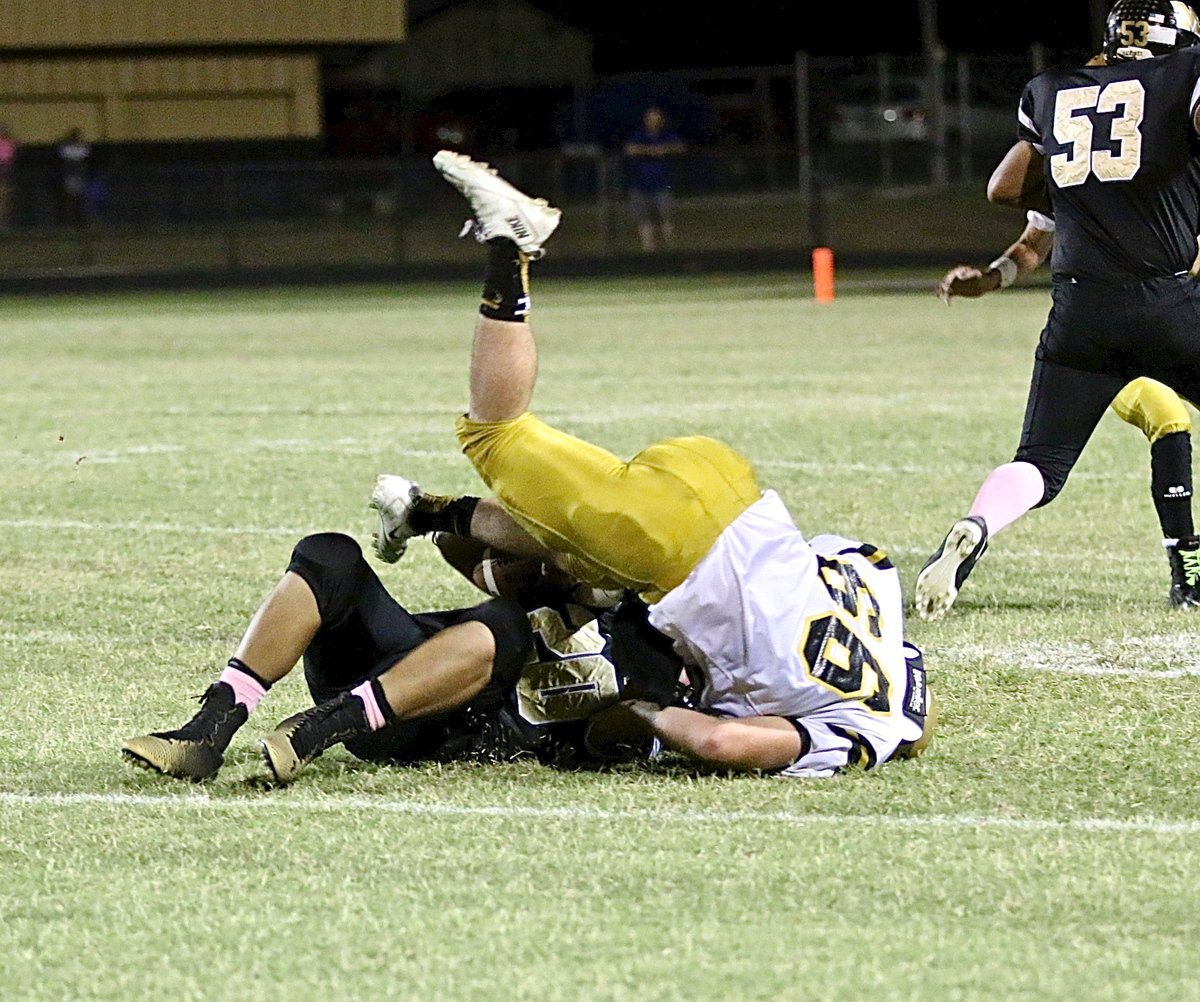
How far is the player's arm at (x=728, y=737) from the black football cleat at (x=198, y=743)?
3.05ft

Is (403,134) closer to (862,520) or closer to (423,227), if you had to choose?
(423,227)

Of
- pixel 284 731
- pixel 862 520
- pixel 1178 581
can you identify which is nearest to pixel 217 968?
pixel 284 731

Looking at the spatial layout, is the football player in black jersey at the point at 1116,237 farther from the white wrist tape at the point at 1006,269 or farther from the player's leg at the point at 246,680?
the player's leg at the point at 246,680

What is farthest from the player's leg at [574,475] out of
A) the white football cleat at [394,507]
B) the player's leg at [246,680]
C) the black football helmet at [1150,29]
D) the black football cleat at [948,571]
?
the black football helmet at [1150,29]

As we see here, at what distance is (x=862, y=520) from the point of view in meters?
9.07

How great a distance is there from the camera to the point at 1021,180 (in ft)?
22.8

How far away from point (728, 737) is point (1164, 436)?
2970 millimetres

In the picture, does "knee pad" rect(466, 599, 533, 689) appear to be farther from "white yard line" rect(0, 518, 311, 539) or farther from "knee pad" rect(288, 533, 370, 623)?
"white yard line" rect(0, 518, 311, 539)

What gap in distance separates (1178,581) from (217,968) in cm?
428

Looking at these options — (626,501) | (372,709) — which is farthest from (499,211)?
(372,709)

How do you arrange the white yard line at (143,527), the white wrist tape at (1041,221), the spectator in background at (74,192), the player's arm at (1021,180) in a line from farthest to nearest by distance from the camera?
the spectator in background at (74,192) → the white yard line at (143,527) → the white wrist tape at (1041,221) → the player's arm at (1021,180)

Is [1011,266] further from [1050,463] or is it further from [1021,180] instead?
[1050,463]

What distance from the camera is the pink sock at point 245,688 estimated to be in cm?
504

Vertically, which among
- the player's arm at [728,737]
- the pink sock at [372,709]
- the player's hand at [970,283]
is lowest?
the player's arm at [728,737]
